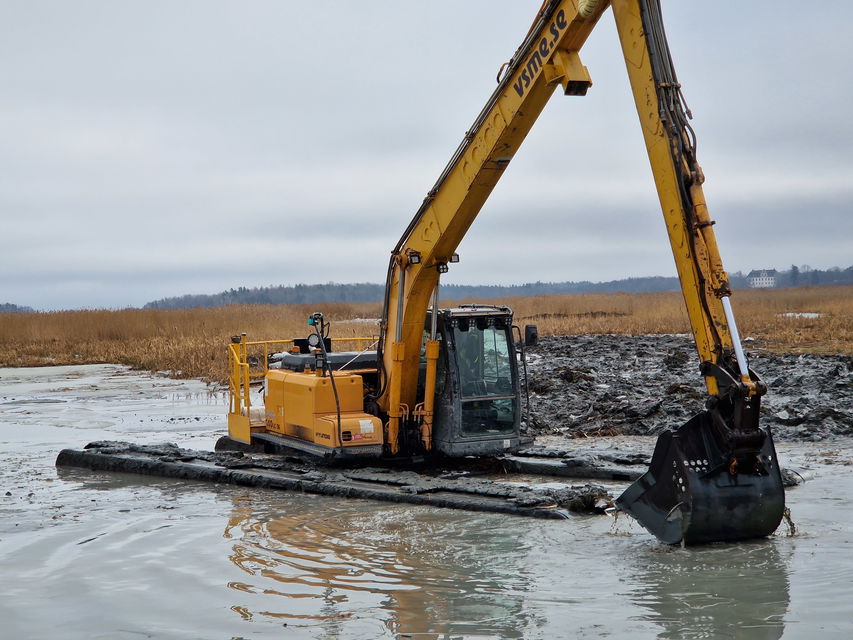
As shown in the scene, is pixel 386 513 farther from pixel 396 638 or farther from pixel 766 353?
pixel 766 353

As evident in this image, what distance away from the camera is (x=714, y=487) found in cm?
774

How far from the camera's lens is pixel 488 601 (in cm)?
688

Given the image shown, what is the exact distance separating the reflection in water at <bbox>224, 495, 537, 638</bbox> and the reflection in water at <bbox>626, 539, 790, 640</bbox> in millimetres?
898

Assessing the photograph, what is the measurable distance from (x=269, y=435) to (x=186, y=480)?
1.30 m

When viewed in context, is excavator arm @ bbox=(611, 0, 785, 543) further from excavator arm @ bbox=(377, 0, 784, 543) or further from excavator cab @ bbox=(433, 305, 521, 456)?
excavator cab @ bbox=(433, 305, 521, 456)

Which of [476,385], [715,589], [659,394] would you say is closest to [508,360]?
[476,385]

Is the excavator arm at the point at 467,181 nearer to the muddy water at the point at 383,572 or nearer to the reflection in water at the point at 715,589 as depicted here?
the muddy water at the point at 383,572

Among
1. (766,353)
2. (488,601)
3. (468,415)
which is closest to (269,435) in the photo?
(468,415)

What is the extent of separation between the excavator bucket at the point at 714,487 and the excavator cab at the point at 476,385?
362 centimetres

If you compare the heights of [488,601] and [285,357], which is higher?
[285,357]

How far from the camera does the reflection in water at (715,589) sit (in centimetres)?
618

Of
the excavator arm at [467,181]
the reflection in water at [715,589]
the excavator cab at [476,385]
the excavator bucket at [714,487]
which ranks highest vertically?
the excavator arm at [467,181]

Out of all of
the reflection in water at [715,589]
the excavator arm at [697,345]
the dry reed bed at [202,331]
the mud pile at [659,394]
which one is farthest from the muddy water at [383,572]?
the dry reed bed at [202,331]

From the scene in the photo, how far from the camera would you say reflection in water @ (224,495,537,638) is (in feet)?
21.3
